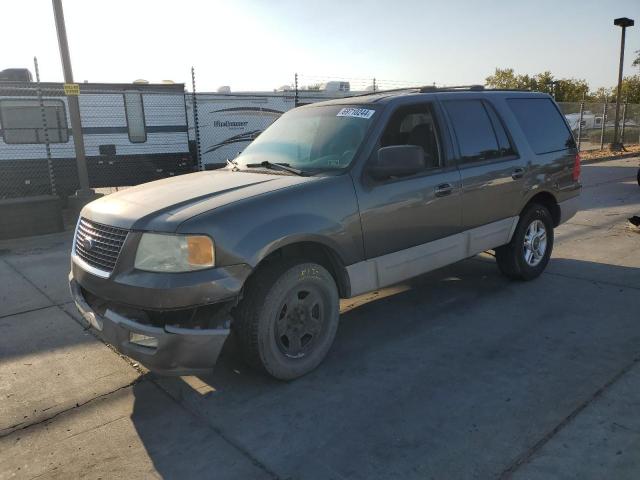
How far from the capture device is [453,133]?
4.55m

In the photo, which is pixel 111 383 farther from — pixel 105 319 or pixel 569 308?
pixel 569 308

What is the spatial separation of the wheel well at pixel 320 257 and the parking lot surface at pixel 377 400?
617 mm

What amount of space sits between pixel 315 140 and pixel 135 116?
10.6 m

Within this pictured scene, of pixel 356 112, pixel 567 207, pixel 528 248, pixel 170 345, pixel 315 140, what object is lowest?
pixel 528 248

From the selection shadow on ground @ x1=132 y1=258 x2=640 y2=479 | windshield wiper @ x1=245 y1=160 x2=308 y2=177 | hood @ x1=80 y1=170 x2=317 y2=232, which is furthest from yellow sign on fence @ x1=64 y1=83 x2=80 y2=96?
shadow on ground @ x1=132 y1=258 x2=640 y2=479

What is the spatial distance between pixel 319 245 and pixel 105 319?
Answer: 1.47 metres

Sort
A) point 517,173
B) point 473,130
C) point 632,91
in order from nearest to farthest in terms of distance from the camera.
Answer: point 473,130 → point 517,173 → point 632,91

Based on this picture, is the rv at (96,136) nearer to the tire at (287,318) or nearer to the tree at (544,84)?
the tire at (287,318)

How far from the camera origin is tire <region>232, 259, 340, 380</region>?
3316mm

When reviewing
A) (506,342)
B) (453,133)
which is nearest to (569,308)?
(506,342)

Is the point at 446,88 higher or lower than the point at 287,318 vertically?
higher

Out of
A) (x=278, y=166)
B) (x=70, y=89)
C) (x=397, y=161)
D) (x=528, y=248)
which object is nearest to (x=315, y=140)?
(x=278, y=166)

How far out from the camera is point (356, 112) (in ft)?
13.7

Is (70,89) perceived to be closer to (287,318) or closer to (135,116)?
(135,116)
